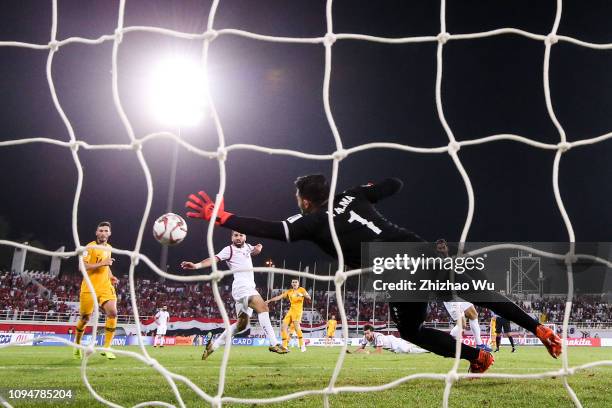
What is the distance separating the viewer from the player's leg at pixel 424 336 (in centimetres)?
432

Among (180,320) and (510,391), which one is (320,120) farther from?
(510,391)

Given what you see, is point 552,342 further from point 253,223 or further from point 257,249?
point 257,249

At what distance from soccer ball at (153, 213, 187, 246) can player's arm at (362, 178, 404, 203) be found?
1.70m

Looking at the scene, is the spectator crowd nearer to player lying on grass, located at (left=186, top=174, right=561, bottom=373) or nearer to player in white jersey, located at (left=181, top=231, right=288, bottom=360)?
player in white jersey, located at (left=181, top=231, right=288, bottom=360)

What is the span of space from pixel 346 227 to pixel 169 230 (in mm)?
1586

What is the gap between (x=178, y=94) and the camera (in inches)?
1036

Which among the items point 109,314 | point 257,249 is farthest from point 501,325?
point 109,314

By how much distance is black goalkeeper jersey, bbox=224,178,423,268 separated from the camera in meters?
3.79

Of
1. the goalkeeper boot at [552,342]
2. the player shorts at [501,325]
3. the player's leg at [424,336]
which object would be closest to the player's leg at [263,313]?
the player's leg at [424,336]

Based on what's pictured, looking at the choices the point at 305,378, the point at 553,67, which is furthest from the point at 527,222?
the point at 305,378

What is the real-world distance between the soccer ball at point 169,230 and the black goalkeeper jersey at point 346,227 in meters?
1.04

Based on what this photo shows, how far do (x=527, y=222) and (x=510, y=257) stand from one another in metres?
17.9

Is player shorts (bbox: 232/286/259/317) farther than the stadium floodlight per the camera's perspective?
No

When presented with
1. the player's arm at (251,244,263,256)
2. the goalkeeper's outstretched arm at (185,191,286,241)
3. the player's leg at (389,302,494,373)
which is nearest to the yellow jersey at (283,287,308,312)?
the player's arm at (251,244,263,256)
